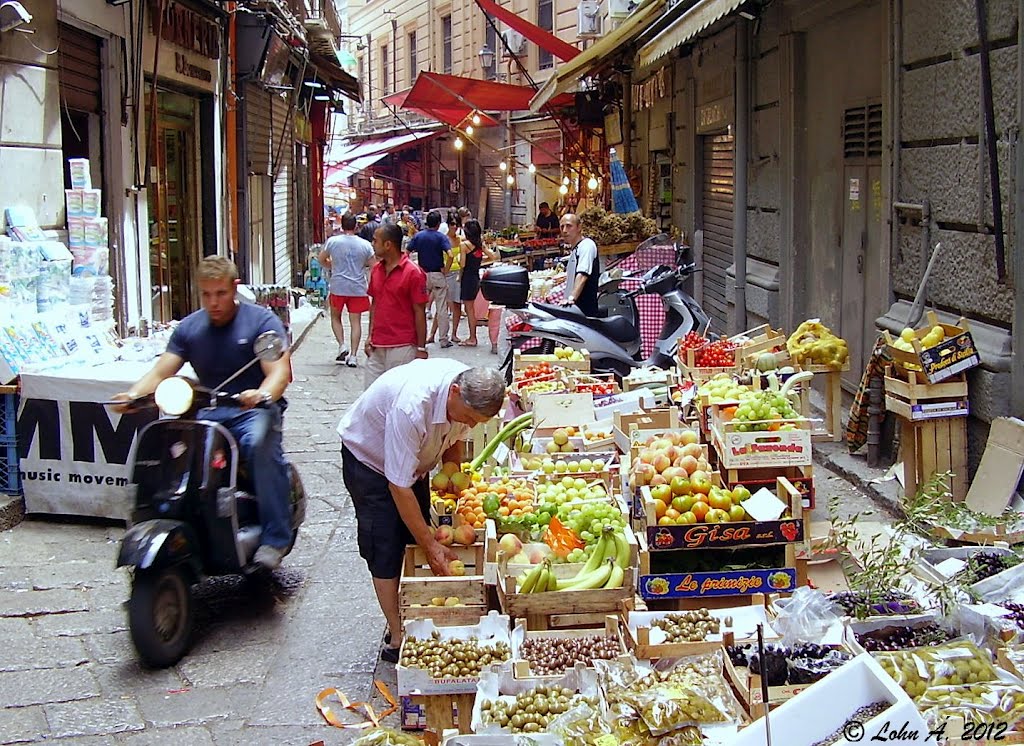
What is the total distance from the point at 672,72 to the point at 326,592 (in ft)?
44.0

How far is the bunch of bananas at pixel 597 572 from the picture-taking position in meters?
4.86

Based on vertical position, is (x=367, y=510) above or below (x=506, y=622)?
above

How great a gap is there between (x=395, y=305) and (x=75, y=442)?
115 inches

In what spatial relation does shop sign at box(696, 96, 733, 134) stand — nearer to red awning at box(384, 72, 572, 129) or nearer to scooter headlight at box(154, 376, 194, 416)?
red awning at box(384, 72, 572, 129)

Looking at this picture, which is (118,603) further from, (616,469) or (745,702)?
(745,702)

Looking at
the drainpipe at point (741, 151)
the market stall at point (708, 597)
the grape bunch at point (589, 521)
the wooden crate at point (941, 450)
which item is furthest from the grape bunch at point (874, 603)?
the drainpipe at point (741, 151)

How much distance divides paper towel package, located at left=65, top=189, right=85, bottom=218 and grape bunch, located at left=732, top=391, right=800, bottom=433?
519cm

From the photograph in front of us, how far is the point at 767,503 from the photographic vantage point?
5.22 m

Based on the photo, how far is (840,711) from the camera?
3.27 m

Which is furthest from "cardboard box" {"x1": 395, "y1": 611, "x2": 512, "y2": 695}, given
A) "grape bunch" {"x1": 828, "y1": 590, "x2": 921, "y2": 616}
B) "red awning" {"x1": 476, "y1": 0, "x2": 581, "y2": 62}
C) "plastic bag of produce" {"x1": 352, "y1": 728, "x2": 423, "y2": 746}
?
"red awning" {"x1": 476, "y1": 0, "x2": 581, "y2": 62}

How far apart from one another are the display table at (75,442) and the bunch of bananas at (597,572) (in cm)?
292

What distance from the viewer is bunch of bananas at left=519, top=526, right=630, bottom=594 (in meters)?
4.86

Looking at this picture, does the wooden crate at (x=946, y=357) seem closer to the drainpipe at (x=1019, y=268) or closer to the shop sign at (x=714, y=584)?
the drainpipe at (x=1019, y=268)

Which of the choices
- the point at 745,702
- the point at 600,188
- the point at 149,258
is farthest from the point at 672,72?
the point at 745,702
